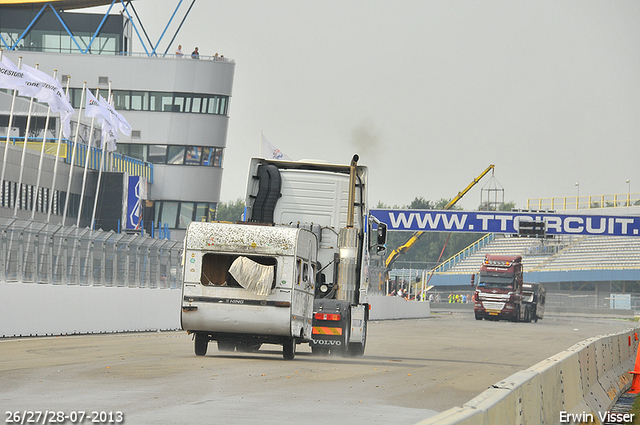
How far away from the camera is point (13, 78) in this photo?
36531 mm

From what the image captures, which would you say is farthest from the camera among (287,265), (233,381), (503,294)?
(503,294)

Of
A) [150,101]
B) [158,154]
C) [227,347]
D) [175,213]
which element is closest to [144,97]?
[150,101]

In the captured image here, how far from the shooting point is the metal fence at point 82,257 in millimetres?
21703

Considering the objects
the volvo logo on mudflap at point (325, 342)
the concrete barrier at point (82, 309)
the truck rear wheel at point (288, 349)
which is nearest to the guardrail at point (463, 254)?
the concrete barrier at point (82, 309)

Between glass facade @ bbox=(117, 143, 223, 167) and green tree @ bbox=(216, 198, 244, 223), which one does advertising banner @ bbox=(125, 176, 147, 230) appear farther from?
green tree @ bbox=(216, 198, 244, 223)

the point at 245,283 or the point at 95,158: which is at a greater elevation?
the point at 95,158

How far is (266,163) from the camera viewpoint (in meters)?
20.0

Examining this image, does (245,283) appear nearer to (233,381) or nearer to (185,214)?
(233,381)

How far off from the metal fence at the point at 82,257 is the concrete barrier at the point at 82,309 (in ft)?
1.04

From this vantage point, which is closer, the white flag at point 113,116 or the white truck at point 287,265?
the white truck at point 287,265

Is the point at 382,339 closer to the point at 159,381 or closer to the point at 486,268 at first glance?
the point at 159,381

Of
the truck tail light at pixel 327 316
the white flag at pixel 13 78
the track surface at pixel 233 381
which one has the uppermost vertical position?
the white flag at pixel 13 78

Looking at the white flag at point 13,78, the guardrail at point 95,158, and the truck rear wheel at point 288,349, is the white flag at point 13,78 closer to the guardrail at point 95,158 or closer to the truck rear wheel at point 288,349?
the guardrail at point 95,158

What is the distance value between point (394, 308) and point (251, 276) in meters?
36.4
